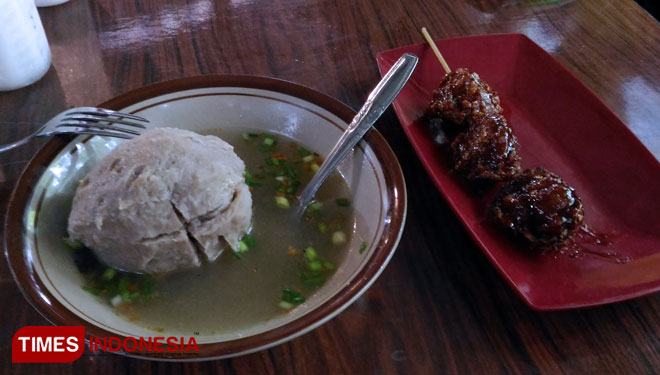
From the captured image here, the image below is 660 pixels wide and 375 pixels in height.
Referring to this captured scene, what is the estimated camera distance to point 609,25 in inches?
105

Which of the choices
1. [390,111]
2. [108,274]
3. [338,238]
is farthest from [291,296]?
[390,111]

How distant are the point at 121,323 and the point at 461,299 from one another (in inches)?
37.3

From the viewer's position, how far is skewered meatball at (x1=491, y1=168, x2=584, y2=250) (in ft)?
5.10

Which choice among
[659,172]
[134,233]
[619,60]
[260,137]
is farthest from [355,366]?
[619,60]

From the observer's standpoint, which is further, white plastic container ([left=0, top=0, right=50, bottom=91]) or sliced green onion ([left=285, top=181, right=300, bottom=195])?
white plastic container ([left=0, top=0, right=50, bottom=91])

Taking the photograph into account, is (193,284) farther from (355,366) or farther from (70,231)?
(355,366)

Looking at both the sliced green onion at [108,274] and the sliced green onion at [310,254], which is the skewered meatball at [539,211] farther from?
the sliced green onion at [108,274]

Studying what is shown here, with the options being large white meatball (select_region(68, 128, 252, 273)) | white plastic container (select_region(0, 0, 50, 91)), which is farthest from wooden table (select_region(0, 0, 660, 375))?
large white meatball (select_region(68, 128, 252, 273))

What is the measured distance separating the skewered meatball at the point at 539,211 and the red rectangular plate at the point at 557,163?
6 centimetres

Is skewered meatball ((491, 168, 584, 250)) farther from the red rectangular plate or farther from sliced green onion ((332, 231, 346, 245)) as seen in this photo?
sliced green onion ((332, 231, 346, 245))

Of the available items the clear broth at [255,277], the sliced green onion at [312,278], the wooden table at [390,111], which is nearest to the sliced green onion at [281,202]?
the clear broth at [255,277]

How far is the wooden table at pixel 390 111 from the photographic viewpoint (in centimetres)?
133

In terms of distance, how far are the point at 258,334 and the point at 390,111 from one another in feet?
4.09

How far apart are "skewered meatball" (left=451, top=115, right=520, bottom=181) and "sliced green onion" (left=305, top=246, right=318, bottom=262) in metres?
0.64
